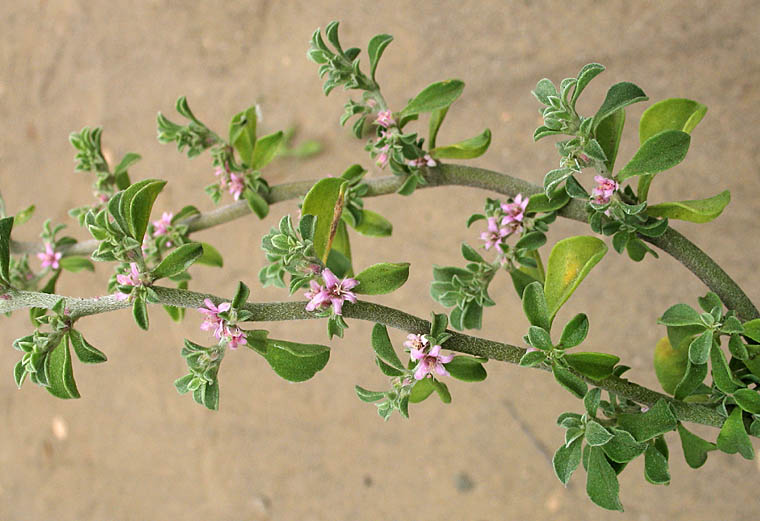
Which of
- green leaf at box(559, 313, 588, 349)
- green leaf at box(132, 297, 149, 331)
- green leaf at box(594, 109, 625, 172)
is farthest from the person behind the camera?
green leaf at box(594, 109, 625, 172)

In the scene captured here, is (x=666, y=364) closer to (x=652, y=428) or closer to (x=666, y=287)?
(x=652, y=428)

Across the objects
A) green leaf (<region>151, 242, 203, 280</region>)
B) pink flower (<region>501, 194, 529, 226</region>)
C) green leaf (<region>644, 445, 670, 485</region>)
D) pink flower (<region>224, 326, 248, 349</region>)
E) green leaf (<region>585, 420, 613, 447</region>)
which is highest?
green leaf (<region>151, 242, 203, 280</region>)

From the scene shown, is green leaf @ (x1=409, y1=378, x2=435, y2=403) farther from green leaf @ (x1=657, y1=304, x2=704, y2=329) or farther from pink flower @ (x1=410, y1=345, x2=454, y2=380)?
green leaf @ (x1=657, y1=304, x2=704, y2=329)

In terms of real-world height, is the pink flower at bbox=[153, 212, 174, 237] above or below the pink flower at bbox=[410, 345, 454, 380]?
above

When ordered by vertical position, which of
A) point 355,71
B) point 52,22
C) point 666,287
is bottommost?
point 666,287

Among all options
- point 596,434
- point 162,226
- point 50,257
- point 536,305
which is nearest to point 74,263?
Result: point 50,257

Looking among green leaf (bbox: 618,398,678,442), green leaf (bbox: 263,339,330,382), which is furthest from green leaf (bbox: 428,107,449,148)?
green leaf (bbox: 618,398,678,442)

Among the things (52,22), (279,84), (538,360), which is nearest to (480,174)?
(538,360)
